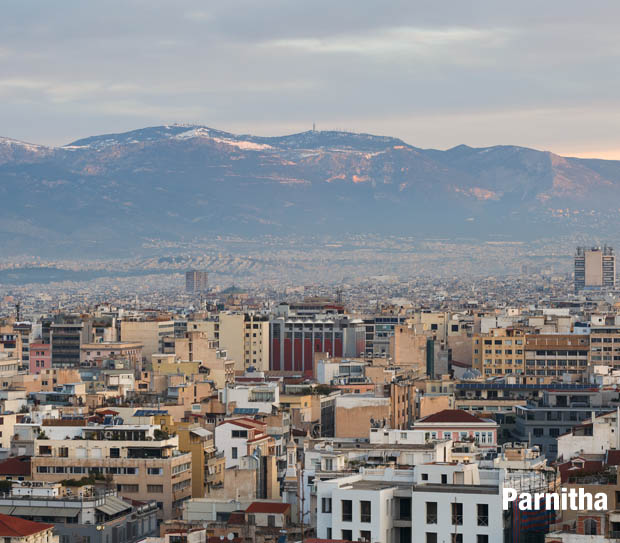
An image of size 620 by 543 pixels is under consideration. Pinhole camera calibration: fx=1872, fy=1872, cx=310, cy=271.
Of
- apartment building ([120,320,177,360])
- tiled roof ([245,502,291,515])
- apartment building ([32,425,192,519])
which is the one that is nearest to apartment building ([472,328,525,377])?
apartment building ([120,320,177,360])

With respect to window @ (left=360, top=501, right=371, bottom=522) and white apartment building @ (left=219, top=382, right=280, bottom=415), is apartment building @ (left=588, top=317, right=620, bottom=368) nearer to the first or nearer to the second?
white apartment building @ (left=219, top=382, right=280, bottom=415)

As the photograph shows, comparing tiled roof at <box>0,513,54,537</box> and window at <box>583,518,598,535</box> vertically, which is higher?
window at <box>583,518,598,535</box>

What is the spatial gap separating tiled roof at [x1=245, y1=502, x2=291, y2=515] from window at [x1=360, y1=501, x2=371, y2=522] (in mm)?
6635

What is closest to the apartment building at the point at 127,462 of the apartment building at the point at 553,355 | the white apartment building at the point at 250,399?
the white apartment building at the point at 250,399

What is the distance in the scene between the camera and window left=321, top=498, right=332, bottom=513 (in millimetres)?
38737

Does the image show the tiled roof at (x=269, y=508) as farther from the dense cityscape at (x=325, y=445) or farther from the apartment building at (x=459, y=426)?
the apartment building at (x=459, y=426)

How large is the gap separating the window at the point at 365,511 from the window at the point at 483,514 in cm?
224

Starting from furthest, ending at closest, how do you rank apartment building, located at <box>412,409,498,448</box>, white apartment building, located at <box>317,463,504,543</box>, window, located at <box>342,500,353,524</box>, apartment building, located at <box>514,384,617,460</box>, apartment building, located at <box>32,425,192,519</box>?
apartment building, located at <box>514,384,617,460</box>
apartment building, located at <box>412,409,498,448</box>
apartment building, located at <box>32,425,192,519</box>
window, located at <box>342,500,353,524</box>
white apartment building, located at <box>317,463,504,543</box>

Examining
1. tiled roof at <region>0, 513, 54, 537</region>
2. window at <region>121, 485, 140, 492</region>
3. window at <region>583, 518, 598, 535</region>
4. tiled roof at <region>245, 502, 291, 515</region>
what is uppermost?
window at <region>583, 518, 598, 535</region>

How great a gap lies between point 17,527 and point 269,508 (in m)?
7.34

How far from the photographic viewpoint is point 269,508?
4475 centimetres

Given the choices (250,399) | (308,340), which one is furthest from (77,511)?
(308,340)

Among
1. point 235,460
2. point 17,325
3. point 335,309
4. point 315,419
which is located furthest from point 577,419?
point 335,309

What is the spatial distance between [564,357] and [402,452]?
203 feet
